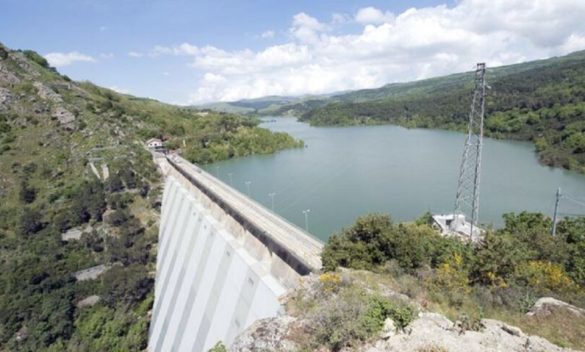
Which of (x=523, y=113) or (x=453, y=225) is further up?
(x=523, y=113)

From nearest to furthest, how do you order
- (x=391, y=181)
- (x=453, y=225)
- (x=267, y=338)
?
(x=267, y=338), (x=453, y=225), (x=391, y=181)

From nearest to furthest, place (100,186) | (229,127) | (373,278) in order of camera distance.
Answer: (373,278) → (100,186) → (229,127)

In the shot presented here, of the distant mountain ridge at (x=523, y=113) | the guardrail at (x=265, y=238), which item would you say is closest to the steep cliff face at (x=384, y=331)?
the guardrail at (x=265, y=238)

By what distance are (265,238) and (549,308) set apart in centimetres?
1040

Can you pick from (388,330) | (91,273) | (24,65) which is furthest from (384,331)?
(24,65)

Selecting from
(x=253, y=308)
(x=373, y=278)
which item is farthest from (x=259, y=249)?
(x=373, y=278)

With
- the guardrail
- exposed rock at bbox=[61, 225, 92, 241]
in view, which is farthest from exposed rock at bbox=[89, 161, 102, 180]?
the guardrail

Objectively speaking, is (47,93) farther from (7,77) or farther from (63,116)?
(63,116)

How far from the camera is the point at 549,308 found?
574 cm

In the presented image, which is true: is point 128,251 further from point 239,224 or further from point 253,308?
point 253,308

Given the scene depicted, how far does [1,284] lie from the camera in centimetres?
2545

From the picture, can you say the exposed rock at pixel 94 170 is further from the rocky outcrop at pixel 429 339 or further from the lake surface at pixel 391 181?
the rocky outcrop at pixel 429 339

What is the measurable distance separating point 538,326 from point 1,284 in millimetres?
32870

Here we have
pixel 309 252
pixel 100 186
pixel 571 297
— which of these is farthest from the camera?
pixel 100 186
